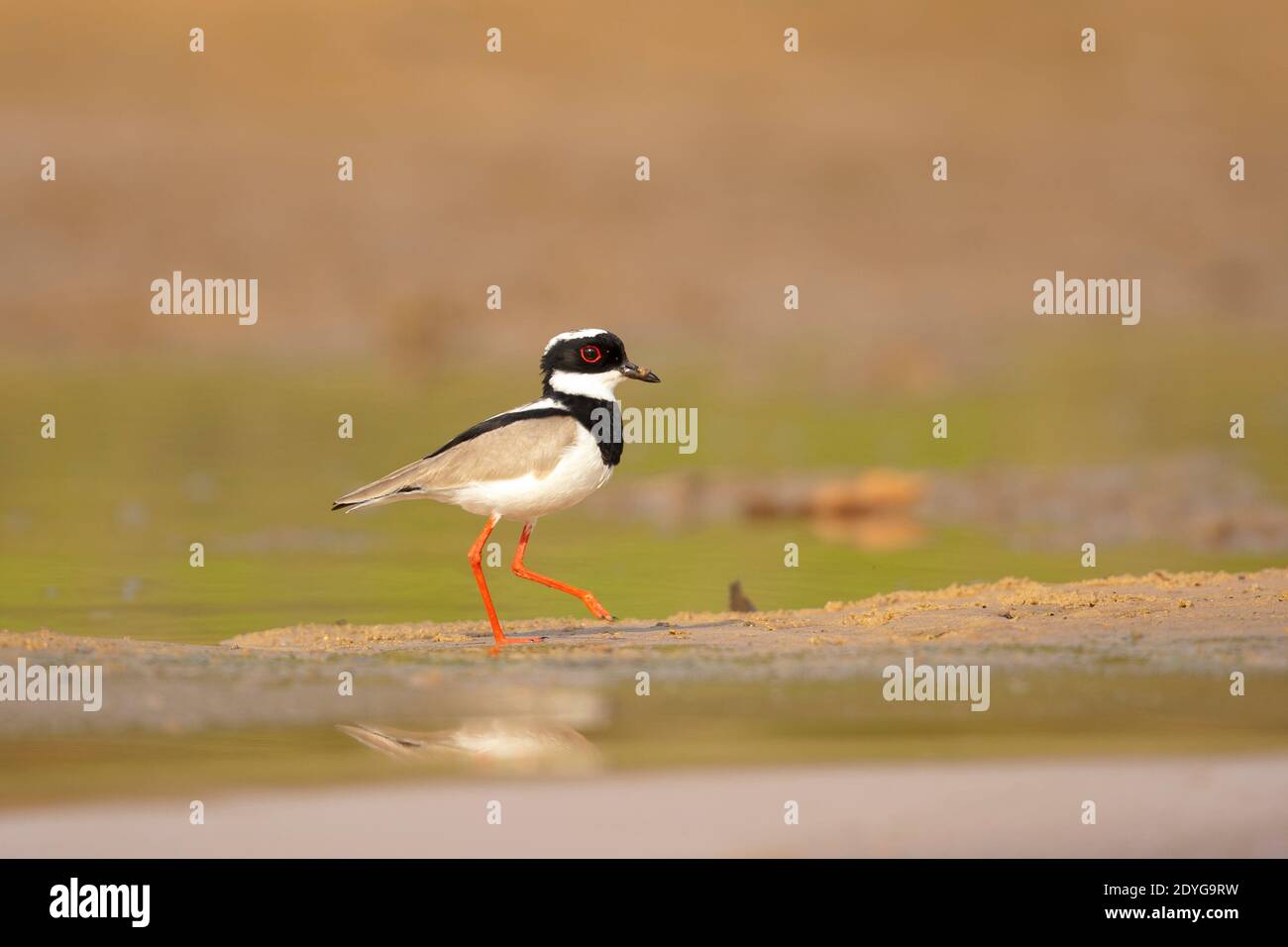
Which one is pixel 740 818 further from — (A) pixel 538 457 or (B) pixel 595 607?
(B) pixel 595 607

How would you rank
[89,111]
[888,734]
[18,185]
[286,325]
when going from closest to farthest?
[888,734]
[286,325]
[18,185]
[89,111]

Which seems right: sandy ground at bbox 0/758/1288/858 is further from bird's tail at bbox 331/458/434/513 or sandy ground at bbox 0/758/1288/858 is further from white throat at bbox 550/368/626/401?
white throat at bbox 550/368/626/401

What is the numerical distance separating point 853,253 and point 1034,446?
430 inches

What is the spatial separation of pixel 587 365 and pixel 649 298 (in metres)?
16.8

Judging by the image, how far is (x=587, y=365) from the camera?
929 cm

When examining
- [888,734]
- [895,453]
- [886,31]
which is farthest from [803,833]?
[886,31]

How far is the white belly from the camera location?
29.1 feet

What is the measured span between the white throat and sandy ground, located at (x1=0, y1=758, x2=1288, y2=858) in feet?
10.9

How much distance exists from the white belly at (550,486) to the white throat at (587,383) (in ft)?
1.04

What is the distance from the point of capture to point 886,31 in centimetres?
3366

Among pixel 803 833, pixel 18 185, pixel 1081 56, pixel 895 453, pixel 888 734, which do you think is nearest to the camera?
pixel 803 833

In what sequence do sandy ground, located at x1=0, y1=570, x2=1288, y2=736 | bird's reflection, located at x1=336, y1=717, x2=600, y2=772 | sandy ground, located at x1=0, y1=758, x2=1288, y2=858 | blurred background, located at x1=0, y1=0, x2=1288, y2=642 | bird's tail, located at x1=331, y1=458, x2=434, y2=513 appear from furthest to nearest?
blurred background, located at x1=0, y1=0, x2=1288, y2=642, bird's tail, located at x1=331, y1=458, x2=434, y2=513, sandy ground, located at x1=0, y1=570, x2=1288, y2=736, bird's reflection, located at x1=336, y1=717, x2=600, y2=772, sandy ground, located at x1=0, y1=758, x2=1288, y2=858

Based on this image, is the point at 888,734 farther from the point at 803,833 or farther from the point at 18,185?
the point at 18,185

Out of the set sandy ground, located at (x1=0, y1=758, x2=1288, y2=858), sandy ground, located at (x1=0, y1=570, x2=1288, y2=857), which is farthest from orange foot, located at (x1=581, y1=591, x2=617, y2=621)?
sandy ground, located at (x1=0, y1=758, x2=1288, y2=858)
